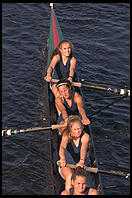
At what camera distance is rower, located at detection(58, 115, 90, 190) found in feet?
31.1

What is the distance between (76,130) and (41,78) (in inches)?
248

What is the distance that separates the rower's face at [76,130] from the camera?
9425mm

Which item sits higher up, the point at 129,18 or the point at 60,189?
the point at 129,18

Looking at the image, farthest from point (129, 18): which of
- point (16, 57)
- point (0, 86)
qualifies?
point (0, 86)

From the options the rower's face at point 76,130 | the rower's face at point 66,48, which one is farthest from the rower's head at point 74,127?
the rower's face at point 66,48

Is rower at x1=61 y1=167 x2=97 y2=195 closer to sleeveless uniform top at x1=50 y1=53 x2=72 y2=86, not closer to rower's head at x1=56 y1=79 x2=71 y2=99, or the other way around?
rower's head at x1=56 y1=79 x2=71 y2=99

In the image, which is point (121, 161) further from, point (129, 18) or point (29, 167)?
point (129, 18)

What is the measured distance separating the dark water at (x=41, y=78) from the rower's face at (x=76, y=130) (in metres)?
1.67

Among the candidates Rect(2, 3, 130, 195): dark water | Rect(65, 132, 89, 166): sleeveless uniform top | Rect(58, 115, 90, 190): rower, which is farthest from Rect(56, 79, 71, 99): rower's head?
Rect(2, 3, 130, 195): dark water

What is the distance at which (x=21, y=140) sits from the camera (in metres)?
12.7

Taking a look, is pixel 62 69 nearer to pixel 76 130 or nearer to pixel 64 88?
pixel 64 88

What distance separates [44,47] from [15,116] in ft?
15.0

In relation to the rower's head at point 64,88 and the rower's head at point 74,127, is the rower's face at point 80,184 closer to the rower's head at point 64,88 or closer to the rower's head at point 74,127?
the rower's head at point 74,127

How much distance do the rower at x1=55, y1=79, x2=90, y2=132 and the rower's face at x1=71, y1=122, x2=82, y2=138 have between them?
123cm
